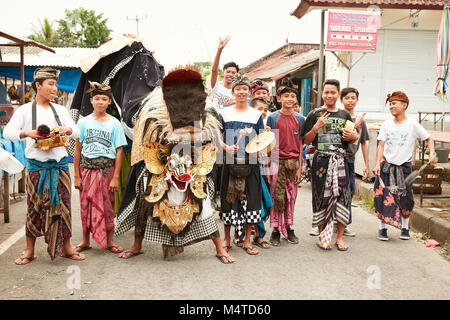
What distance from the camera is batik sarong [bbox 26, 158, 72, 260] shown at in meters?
4.00

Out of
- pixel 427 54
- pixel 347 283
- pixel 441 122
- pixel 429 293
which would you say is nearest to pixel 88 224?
pixel 347 283

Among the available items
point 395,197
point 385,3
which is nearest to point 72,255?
point 395,197

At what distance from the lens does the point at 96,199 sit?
433cm

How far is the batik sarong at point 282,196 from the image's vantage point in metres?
4.94

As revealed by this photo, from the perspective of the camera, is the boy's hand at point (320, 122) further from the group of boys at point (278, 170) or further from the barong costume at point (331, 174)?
the barong costume at point (331, 174)

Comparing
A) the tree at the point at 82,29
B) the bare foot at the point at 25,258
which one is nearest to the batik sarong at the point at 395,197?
the bare foot at the point at 25,258

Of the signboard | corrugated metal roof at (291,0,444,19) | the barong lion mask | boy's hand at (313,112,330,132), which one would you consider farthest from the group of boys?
corrugated metal roof at (291,0,444,19)

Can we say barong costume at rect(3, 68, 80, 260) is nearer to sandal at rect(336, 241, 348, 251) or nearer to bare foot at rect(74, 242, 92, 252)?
bare foot at rect(74, 242, 92, 252)

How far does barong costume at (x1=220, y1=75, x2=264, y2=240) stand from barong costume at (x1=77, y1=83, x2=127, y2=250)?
1.15 m

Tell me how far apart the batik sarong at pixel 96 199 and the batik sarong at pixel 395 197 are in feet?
10.7

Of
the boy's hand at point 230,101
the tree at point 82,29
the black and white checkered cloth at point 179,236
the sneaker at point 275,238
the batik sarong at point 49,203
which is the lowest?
the sneaker at point 275,238

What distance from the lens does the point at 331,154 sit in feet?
15.7

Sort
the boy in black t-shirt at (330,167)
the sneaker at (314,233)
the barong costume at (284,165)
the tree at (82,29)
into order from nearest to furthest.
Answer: the boy in black t-shirt at (330,167)
the barong costume at (284,165)
the sneaker at (314,233)
the tree at (82,29)

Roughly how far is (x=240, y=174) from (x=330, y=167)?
1.04 meters
